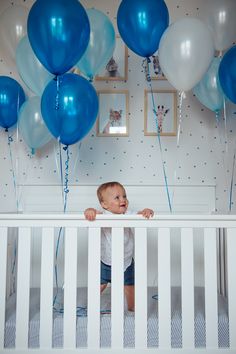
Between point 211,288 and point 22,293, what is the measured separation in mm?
657

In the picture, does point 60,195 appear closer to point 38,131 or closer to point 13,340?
point 38,131

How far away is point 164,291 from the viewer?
1469mm

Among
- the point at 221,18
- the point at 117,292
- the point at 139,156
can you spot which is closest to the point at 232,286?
the point at 117,292

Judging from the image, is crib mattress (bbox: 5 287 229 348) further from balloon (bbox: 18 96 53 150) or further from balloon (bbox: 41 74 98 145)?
balloon (bbox: 18 96 53 150)

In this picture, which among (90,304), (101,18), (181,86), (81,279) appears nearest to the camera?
(90,304)

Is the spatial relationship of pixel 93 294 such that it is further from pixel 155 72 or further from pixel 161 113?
pixel 155 72

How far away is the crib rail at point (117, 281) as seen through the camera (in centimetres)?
146

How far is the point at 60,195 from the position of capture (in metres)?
2.38

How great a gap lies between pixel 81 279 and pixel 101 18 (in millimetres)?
1367

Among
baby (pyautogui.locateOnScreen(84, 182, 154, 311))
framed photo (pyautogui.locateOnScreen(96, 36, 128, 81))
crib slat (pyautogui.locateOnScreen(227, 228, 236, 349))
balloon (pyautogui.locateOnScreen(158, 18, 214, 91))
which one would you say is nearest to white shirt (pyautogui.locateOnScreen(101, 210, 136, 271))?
baby (pyautogui.locateOnScreen(84, 182, 154, 311))

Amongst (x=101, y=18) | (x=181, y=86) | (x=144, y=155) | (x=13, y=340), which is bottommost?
(x=13, y=340)

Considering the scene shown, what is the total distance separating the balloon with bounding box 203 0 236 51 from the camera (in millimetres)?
1951

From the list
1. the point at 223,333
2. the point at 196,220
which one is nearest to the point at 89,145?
the point at 196,220

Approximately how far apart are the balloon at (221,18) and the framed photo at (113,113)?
2.13ft
